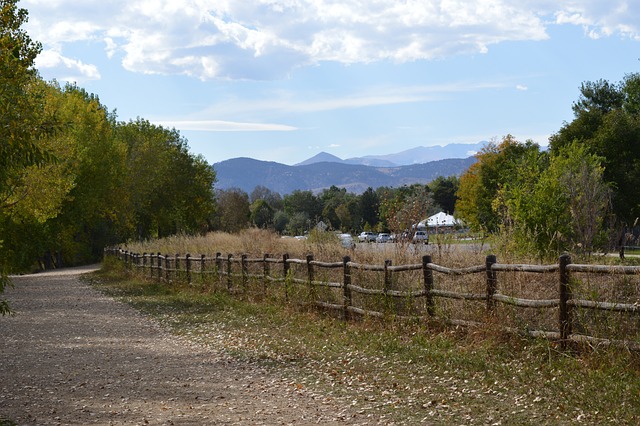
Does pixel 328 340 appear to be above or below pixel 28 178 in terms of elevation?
below

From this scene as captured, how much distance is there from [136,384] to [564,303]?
20.6ft

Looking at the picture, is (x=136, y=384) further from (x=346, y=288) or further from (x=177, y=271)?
(x=177, y=271)

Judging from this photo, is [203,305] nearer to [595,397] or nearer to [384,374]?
[384,374]

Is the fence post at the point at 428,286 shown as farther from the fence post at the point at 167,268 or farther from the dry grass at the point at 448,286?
the fence post at the point at 167,268

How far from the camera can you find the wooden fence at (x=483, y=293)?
9.50 metres

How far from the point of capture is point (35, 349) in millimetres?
14562

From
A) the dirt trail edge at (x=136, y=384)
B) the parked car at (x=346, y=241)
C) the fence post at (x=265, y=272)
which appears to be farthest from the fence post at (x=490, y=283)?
the fence post at (x=265, y=272)

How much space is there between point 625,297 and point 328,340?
5.50m

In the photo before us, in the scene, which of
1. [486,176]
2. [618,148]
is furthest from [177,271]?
[486,176]

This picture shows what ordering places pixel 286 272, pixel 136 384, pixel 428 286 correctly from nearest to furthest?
pixel 136 384 < pixel 428 286 < pixel 286 272

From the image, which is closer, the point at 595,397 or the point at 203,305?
the point at 595,397

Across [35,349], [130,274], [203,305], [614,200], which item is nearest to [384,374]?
[35,349]

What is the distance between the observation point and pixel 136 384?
34.7 ft

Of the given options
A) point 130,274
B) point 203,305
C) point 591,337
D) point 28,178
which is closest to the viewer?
point 591,337
